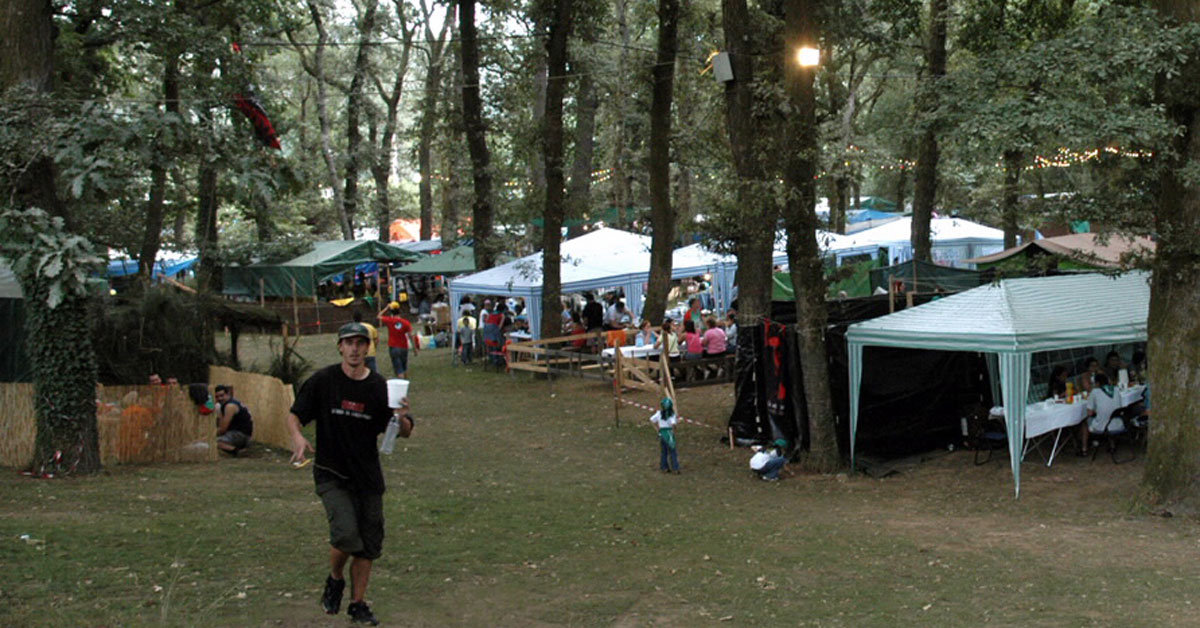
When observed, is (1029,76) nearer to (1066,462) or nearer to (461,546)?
(1066,462)

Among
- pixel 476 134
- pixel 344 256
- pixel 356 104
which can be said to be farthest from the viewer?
pixel 356 104

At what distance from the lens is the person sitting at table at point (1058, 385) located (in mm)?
14305

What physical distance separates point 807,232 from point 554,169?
10162 mm

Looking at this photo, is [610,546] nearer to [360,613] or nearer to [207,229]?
[360,613]

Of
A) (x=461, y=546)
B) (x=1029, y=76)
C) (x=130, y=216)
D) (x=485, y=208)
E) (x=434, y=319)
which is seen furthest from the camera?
(x=434, y=319)

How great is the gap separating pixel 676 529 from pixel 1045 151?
5696mm

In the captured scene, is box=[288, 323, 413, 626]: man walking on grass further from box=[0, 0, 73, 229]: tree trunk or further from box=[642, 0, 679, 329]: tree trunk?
box=[642, 0, 679, 329]: tree trunk

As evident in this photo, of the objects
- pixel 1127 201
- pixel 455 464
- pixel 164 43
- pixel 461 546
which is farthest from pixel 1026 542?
pixel 164 43

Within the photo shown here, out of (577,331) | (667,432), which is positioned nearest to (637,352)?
(577,331)

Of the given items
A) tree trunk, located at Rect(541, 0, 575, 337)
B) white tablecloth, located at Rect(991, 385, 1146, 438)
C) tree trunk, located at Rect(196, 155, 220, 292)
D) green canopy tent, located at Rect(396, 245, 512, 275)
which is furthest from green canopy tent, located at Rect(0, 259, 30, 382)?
green canopy tent, located at Rect(396, 245, 512, 275)

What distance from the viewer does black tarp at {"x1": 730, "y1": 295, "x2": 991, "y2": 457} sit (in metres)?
14.6

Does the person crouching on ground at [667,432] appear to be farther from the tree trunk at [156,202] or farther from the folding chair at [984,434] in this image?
the tree trunk at [156,202]

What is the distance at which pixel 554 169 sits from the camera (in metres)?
23.2

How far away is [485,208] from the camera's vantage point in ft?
95.5
